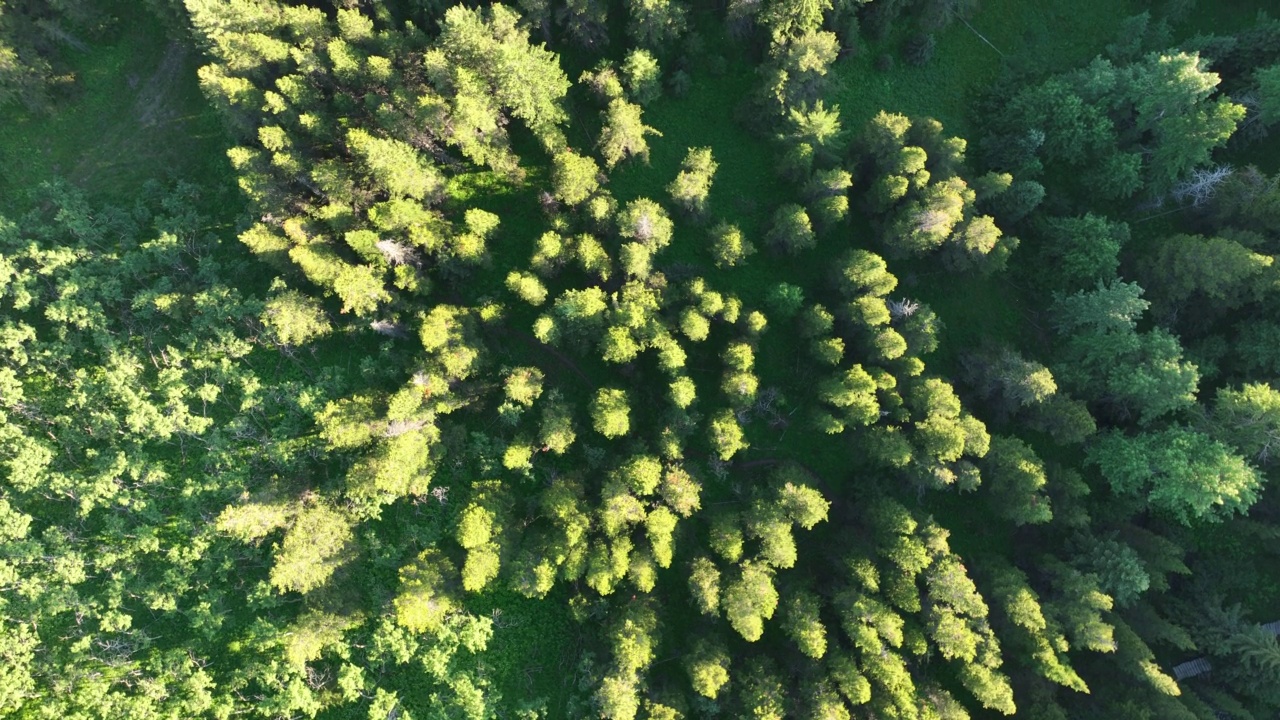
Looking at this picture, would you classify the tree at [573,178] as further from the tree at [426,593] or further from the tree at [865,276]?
the tree at [426,593]

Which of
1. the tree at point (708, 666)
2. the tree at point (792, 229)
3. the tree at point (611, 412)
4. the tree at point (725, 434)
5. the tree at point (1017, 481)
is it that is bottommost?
the tree at point (708, 666)

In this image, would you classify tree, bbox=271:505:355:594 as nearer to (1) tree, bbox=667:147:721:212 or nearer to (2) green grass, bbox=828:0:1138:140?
(1) tree, bbox=667:147:721:212

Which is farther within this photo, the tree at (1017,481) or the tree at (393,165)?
the tree at (1017,481)

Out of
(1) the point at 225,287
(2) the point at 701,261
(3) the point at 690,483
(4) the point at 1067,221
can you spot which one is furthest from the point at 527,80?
(4) the point at 1067,221

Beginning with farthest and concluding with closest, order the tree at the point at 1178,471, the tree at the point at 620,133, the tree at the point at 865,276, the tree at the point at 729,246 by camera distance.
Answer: the tree at the point at 729,246 → the tree at the point at 620,133 → the tree at the point at 865,276 → the tree at the point at 1178,471

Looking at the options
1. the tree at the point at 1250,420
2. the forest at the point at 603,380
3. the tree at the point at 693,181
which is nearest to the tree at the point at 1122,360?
the forest at the point at 603,380
